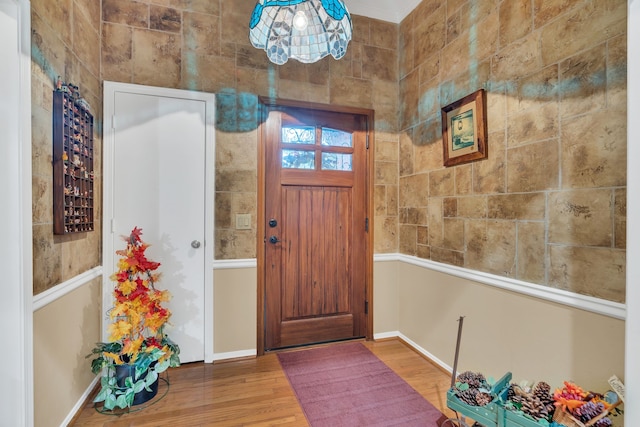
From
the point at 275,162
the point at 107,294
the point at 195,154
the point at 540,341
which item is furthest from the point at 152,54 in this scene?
the point at 540,341

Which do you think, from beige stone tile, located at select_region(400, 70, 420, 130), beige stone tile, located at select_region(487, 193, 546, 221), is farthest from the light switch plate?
beige stone tile, located at select_region(487, 193, 546, 221)

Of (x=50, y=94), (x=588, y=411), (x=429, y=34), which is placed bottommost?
(x=588, y=411)

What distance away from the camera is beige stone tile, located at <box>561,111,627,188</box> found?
4.37 ft

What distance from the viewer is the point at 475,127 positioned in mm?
2045

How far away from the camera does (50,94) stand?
153 centimetres

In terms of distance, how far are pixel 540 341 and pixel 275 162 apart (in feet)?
7.01

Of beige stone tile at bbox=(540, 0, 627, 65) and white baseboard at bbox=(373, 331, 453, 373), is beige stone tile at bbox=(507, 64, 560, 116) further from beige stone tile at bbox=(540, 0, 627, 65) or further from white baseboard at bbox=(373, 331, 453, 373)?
white baseboard at bbox=(373, 331, 453, 373)

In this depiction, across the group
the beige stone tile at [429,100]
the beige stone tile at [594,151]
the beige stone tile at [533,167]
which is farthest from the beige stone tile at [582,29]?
the beige stone tile at [429,100]

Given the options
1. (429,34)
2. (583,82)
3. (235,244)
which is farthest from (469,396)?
(429,34)

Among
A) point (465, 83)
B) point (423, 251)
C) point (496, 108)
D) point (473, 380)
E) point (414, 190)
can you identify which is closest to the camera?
point (473, 380)

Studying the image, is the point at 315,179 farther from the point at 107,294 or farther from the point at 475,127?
the point at 107,294

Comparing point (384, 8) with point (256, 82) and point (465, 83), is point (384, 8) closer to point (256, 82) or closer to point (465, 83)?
point (465, 83)

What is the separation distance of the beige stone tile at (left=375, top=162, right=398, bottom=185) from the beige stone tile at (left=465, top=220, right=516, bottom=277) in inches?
36.0

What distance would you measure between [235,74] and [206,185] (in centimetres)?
92
